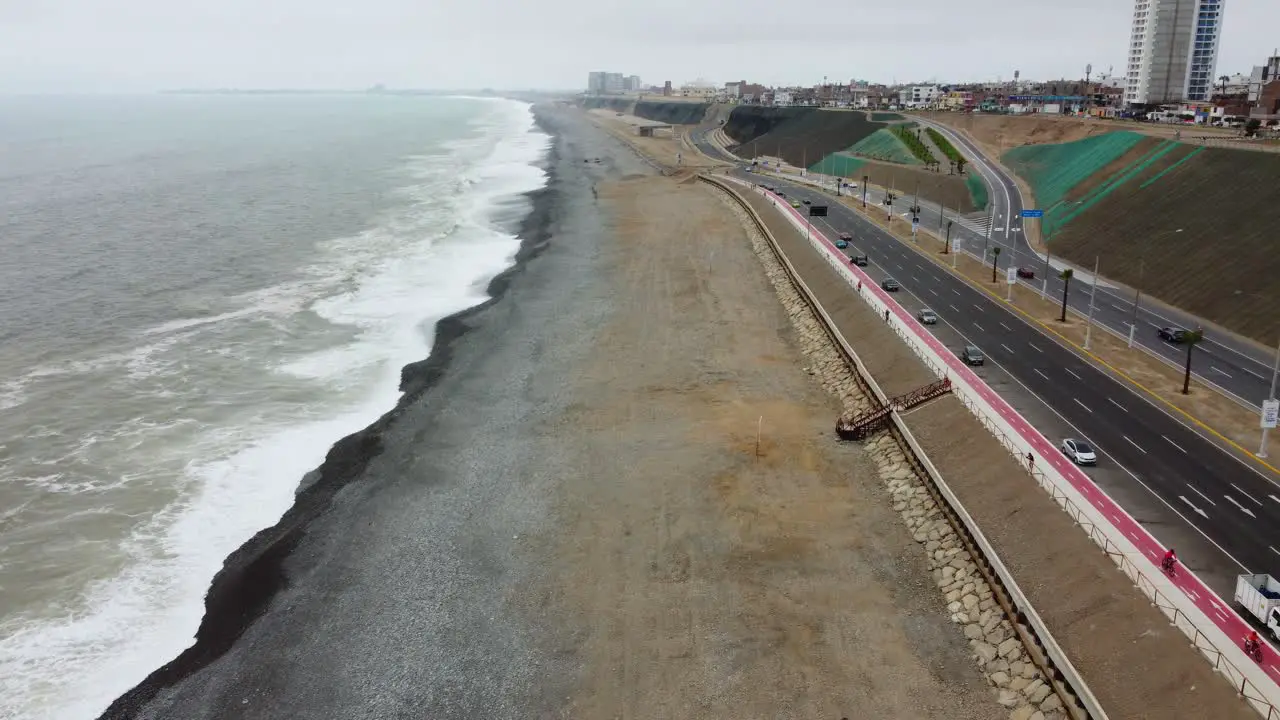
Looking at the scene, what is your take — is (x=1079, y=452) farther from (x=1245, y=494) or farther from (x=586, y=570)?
(x=586, y=570)

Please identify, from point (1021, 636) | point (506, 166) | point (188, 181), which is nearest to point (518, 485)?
Result: point (1021, 636)

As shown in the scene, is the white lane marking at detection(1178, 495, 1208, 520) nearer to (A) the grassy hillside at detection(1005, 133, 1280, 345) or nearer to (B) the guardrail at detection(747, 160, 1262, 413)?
(B) the guardrail at detection(747, 160, 1262, 413)

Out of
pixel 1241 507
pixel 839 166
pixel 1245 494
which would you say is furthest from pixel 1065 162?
pixel 1241 507

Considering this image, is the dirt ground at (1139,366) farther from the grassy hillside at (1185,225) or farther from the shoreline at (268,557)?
the shoreline at (268,557)

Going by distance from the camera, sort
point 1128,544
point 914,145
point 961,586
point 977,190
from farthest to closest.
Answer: point 914,145 → point 977,190 → point 961,586 → point 1128,544

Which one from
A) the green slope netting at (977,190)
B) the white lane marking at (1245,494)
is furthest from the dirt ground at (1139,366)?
the green slope netting at (977,190)

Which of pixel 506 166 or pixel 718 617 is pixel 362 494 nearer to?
pixel 718 617
